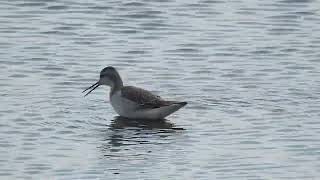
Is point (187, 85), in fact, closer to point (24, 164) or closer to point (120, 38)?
point (120, 38)

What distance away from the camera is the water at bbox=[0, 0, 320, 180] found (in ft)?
51.3

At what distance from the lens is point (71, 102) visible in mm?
18938

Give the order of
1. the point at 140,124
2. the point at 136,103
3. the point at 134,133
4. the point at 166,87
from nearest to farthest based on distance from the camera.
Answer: the point at 134,133
the point at 140,124
the point at 136,103
the point at 166,87

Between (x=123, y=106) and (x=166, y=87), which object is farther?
(x=166, y=87)

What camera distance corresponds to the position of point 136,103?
1866cm

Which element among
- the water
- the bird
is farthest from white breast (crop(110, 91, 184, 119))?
the water

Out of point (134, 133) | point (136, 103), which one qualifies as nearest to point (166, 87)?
point (136, 103)

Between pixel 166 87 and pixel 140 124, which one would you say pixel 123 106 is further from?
pixel 166 87

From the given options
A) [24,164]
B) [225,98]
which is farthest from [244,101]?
[24,164]

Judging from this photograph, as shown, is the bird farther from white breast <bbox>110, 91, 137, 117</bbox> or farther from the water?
the water

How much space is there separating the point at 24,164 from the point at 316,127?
13.5 feet

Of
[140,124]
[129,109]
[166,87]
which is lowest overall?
[140,124]

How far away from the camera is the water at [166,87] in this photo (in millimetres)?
15648

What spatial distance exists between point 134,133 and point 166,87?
7.46 ft
